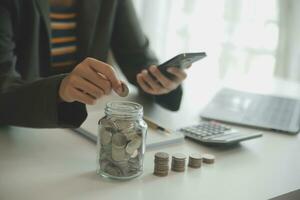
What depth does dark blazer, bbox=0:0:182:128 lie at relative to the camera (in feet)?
3.01

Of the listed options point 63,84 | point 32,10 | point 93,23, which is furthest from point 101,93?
point 93,23

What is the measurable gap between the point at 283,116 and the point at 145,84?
1.19ft

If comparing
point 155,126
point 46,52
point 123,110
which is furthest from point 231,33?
point 123,110

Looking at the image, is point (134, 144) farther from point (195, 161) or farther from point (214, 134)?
point (214, 134)

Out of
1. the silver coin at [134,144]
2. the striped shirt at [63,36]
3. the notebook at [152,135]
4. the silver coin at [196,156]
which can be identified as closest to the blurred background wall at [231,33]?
the striped shirt at [63,36]

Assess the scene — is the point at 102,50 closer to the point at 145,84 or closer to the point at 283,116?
the point at 145,84

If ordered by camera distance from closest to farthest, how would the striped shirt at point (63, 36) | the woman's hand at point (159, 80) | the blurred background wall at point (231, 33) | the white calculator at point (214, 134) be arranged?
the white calculator at point (214, 134), the woman's hand at point (159, 80), the striped shirt at point (63, 36), the blurred background wall at point (231, 33)

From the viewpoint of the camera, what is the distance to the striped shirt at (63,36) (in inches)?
52.3

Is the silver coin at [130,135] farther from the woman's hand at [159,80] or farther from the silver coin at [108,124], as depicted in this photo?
the woman's hand at [159,80]

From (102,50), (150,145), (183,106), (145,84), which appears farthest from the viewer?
(102,50)

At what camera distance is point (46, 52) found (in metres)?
1.29

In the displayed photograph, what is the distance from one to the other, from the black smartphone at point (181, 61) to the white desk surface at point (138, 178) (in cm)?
16

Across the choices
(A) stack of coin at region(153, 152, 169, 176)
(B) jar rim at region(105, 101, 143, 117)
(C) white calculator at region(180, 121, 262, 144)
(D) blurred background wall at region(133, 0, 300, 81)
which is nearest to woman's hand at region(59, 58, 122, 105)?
(B) jar rim at region(105, 101, 143, 117)

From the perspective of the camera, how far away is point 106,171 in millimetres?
824
